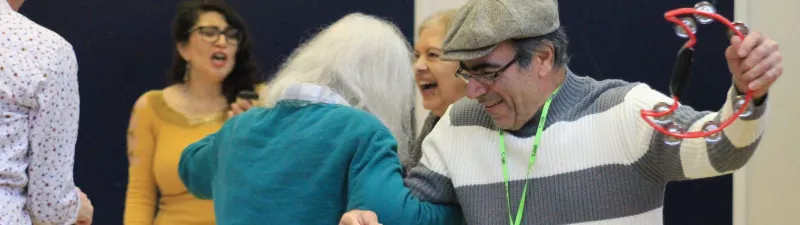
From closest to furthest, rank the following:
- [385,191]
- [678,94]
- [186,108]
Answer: [678,94] < [385,191] < [186,108]

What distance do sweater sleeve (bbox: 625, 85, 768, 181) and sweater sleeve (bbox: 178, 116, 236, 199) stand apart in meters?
1.03

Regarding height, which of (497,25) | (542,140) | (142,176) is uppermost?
(497,25)

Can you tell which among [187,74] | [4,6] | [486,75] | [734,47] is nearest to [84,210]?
[4,6]

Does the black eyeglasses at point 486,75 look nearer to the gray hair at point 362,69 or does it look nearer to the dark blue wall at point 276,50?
the gray hair at point 362,69

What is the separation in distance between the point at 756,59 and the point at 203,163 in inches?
58.4

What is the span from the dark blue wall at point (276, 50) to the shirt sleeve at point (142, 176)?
3.29 ft

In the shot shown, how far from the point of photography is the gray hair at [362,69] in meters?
2.34

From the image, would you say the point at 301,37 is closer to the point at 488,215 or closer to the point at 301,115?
the point at 301,115

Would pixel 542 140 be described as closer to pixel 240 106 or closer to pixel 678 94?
pixel 678 94

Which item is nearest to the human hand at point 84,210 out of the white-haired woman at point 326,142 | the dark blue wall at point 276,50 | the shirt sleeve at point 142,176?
the white-haired woman at point 326,142

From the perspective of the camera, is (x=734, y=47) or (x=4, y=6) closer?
(x=734, y=47)

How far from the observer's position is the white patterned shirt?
6.80 ft

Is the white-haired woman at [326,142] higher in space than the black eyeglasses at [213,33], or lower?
higher

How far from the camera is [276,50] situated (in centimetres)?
444
